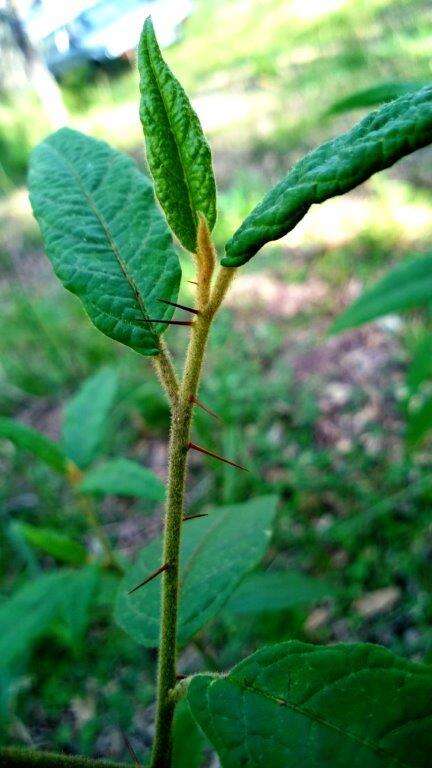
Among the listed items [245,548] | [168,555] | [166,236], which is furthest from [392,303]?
[168,555]

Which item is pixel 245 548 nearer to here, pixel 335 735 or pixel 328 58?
pixel 335 735

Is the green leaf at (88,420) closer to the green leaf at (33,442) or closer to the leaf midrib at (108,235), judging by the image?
the green leaf at (33,442)

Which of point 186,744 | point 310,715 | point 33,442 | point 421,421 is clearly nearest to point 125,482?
point 33,442

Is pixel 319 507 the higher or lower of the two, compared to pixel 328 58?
lower

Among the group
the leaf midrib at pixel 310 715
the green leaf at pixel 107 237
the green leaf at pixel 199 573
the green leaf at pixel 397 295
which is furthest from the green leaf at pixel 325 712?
the green leaf at pixel 397 295

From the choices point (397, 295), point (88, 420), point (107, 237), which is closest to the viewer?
point (107, 237)

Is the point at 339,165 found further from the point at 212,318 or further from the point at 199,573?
the point at 199,573

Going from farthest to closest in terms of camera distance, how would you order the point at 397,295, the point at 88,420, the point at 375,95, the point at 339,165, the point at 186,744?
the point at 88,420 → the point at 397,295 → the point at 375,95 → the point at 186,744 → the point at 339,165
